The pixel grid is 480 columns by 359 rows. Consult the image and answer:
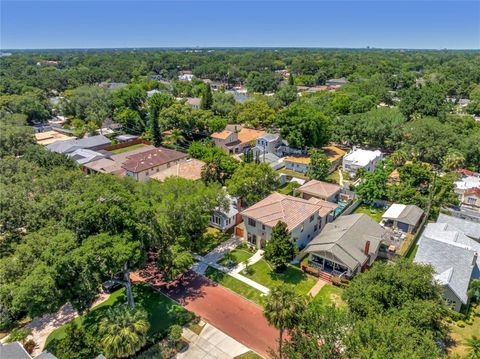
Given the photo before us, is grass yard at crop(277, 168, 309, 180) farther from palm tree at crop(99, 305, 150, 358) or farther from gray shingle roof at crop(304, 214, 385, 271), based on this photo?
palm tree at crop(99, 305, 150, 358)

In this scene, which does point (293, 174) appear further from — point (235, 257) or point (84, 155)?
point (84, 155)

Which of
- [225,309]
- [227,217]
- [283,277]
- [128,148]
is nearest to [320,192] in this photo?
[227,217]

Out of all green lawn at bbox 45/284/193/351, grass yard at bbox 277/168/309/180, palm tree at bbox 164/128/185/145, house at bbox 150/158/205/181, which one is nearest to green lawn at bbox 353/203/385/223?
grass yard at bbox 277/168/309/180

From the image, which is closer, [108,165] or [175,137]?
[108,165]

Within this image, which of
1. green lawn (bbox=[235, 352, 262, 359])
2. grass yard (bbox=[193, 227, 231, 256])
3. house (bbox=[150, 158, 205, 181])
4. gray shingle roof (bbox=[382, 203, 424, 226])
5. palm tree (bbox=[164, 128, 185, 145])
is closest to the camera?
green lawn (bbox=[235, 352, 262, 359])

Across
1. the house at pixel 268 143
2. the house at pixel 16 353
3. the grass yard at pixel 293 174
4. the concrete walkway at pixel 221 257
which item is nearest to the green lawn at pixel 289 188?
the grass yard at pixel 293 174

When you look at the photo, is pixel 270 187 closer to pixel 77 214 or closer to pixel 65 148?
pixel 77 214
